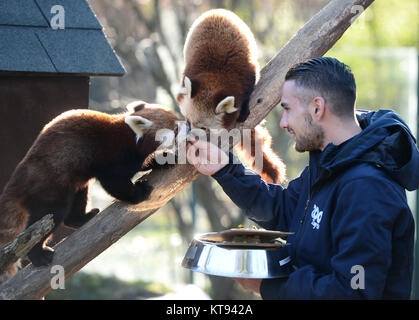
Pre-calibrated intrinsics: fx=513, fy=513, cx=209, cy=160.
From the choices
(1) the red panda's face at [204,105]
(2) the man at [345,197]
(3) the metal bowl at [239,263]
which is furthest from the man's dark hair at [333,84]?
(1) the red panda's face at [204,105]

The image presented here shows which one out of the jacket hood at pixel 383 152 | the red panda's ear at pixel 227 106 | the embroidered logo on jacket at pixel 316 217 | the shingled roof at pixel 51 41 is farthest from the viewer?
the red panda's ear at pixel 227 106

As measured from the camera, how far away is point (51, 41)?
301cm

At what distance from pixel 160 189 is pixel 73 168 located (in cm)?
48

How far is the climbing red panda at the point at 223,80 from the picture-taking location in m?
3.37

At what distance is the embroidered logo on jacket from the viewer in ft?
6.72

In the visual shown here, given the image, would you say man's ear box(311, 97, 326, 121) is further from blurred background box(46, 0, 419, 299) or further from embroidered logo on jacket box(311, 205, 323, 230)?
blurred background box(46, 0, 419, 299)

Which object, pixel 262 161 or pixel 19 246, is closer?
pixel 19 246

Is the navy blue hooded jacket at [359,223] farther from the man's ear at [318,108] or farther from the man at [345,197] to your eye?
the man's ear at [318,108]

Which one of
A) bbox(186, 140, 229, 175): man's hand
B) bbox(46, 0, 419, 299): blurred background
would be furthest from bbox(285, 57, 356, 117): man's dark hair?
bbox(46, 0, 419, 299): blurred background

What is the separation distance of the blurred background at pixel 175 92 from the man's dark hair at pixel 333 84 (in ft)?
10.6

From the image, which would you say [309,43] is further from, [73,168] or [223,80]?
[73,168]

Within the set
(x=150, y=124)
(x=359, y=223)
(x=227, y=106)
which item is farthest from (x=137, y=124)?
(x=359, y=223)

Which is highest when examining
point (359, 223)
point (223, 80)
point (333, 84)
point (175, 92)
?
point (175, 92)
